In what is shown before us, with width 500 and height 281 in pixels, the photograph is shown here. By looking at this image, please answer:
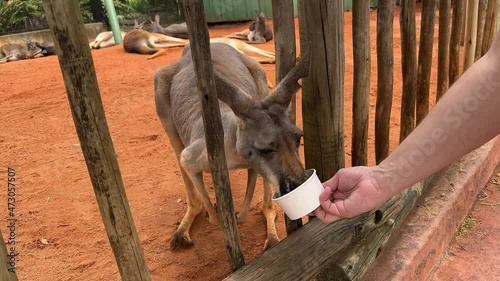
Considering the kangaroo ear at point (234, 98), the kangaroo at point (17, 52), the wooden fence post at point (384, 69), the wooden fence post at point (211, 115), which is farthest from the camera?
the kangaroo at point (17, 52)

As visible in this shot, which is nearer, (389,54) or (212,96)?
(212,96)

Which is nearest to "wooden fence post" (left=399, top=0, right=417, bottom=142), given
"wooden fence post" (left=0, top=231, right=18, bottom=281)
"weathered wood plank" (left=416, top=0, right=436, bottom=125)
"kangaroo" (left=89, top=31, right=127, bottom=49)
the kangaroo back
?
"weathered wood plank" (left=416, top=0, right=436, bottom=125)

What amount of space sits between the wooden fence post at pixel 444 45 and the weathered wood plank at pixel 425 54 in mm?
222

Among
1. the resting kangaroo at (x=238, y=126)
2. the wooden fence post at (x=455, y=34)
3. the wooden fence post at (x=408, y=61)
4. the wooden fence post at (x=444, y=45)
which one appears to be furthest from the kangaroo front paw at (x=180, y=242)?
the wooden fence post at (x=455, y=34)

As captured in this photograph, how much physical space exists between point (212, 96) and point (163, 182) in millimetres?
2202

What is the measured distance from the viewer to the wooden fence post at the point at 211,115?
1.42 metres

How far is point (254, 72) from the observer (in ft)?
11.4

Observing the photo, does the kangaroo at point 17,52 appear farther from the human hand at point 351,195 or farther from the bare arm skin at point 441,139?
the bare arm skin at point 441,139

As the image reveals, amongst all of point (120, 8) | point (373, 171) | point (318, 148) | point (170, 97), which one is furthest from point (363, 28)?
point (120, 8)

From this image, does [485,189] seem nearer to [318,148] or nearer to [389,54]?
[389,54]

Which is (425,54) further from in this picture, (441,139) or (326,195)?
(441,139)

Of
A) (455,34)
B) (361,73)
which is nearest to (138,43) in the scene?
(455,34)

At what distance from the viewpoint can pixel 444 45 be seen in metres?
2.94

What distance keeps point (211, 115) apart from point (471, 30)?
2640 millimetres
